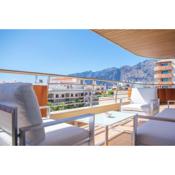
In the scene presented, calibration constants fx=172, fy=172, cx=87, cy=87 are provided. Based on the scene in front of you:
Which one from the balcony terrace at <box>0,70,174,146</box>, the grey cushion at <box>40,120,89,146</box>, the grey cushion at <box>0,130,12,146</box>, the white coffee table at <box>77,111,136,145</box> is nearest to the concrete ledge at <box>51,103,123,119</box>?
the balcony terrace at <box>0,70,174,146</box>

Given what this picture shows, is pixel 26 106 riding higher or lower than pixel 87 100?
higher

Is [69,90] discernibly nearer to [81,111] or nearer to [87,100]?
[81,111]

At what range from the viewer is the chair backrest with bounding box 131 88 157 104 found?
3.94m

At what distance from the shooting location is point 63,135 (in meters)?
1.46

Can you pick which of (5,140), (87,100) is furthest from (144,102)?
(5,140)

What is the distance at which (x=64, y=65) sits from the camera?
15.5 m

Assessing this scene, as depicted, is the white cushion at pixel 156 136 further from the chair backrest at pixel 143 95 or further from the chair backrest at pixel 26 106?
the chair backrest at pixel 143 95

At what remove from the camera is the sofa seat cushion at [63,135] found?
1360 millimetres

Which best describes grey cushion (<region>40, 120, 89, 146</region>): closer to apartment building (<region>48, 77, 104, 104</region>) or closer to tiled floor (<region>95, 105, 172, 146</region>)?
tiled floor (<region>95, 105, 172, 146</region>)

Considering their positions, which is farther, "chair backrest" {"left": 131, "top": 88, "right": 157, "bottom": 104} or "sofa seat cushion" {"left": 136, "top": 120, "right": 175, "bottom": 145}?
"chair backrest" {"left": 131, "top": 88, "right": 157, "bottom": 104}
